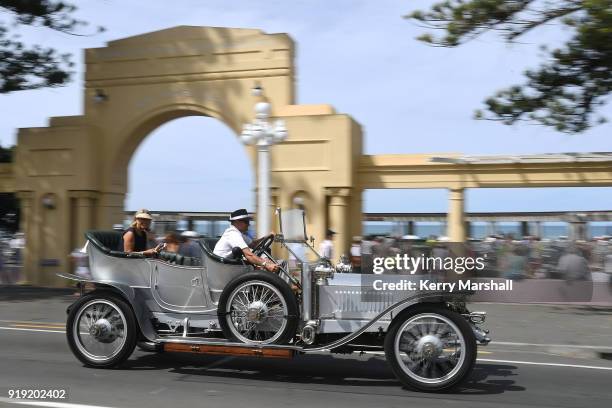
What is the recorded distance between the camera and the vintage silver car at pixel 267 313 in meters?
5.95

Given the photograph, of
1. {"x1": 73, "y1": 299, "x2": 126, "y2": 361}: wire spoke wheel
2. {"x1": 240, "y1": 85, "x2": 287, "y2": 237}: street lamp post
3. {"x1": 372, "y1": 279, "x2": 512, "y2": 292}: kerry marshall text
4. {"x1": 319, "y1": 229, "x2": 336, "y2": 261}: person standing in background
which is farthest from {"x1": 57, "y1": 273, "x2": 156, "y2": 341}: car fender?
{"x1": 319, "y1": 229, "x2": 336, "y2": 261}: person standing in background

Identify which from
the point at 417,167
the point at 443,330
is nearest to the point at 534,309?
the point at 417,167

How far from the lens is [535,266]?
516 inches

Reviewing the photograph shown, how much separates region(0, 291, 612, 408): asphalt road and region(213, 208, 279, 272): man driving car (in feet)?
3.89

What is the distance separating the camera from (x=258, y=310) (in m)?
6.26

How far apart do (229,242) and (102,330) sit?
64.9 inches

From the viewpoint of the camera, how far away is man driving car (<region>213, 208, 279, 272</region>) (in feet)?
21.2

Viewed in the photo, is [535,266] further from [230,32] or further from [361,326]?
[230,32]

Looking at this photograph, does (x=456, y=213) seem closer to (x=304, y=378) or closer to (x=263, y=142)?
(x=263, y=142)

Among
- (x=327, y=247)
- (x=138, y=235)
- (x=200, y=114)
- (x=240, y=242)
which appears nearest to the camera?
(x=240, y=242)

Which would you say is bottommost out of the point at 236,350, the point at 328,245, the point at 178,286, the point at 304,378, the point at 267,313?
the point at 304,378

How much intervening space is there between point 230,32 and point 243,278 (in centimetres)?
1108

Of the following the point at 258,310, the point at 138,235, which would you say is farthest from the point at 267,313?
the point at 138,235

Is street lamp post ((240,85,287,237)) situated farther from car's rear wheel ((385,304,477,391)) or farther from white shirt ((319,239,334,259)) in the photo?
car's rear wheel ((385,304,477,391))
